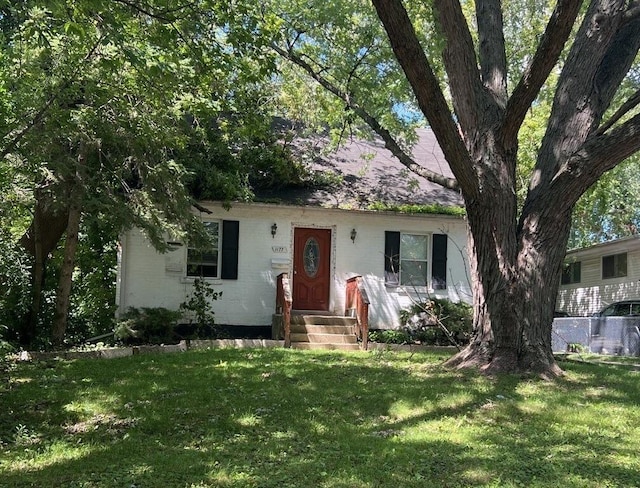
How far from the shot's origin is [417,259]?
48.3 ft

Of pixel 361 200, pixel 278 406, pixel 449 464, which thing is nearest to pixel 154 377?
pixel 278 406

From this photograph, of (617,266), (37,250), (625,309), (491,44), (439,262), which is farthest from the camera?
(617,266)

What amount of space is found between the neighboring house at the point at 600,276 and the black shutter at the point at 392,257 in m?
8.35

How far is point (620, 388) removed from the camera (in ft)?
25.1

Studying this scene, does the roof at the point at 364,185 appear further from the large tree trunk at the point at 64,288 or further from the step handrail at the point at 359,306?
the large tree trunk at the point at 64,288

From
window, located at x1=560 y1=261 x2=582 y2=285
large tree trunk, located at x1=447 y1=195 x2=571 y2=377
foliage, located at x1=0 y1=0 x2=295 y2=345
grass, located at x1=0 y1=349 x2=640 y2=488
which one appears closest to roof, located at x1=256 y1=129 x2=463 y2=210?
foliage, located at x1=0 y1=0 x2=295 y2=345

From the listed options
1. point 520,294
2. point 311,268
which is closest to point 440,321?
point 311,268

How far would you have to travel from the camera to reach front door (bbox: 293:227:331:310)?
1418 cm

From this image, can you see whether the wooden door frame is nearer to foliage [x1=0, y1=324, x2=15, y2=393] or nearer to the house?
the house

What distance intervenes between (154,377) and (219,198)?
581 centimetres

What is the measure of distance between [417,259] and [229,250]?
4.71m

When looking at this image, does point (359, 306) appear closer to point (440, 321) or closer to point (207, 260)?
point (440, 321)

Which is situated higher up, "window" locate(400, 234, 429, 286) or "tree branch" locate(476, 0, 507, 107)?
"tree branch" locate(476, 0, 507, 107)

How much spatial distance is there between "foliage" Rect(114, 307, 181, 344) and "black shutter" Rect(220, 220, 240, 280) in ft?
5.82
